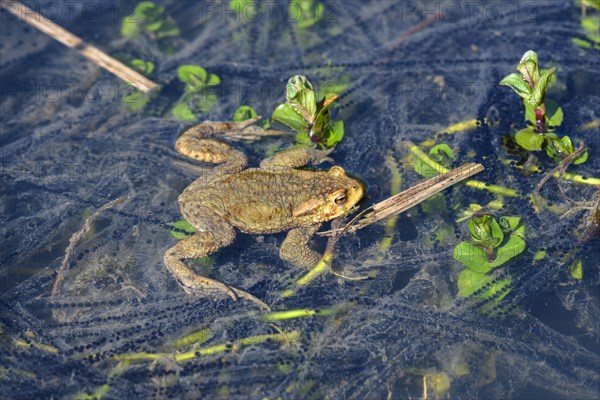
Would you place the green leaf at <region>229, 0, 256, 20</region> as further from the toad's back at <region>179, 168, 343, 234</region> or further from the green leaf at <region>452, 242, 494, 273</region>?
the green leaf at <region>452, 242, 494, 273</region>

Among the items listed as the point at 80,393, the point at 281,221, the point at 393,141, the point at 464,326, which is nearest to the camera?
the point at 80,393

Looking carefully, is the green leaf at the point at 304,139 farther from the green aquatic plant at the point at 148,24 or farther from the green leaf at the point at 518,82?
the green aquatic plant at the point at 148,24

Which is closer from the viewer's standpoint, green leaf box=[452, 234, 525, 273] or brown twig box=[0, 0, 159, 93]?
green leaf box=[452, 234, 525, 273]

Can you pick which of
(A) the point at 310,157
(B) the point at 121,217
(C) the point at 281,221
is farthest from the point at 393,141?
(B) the point at 121,217

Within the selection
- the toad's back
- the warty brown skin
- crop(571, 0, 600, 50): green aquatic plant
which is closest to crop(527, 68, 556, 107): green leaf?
the warty brown skin

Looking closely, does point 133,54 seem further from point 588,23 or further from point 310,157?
point 588,23

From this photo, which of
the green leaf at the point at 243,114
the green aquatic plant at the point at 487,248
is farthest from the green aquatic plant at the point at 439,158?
the green leaf at the point at 243,114

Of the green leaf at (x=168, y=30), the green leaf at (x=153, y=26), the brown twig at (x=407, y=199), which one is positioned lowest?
the brown twig at (x=407, y=199)
